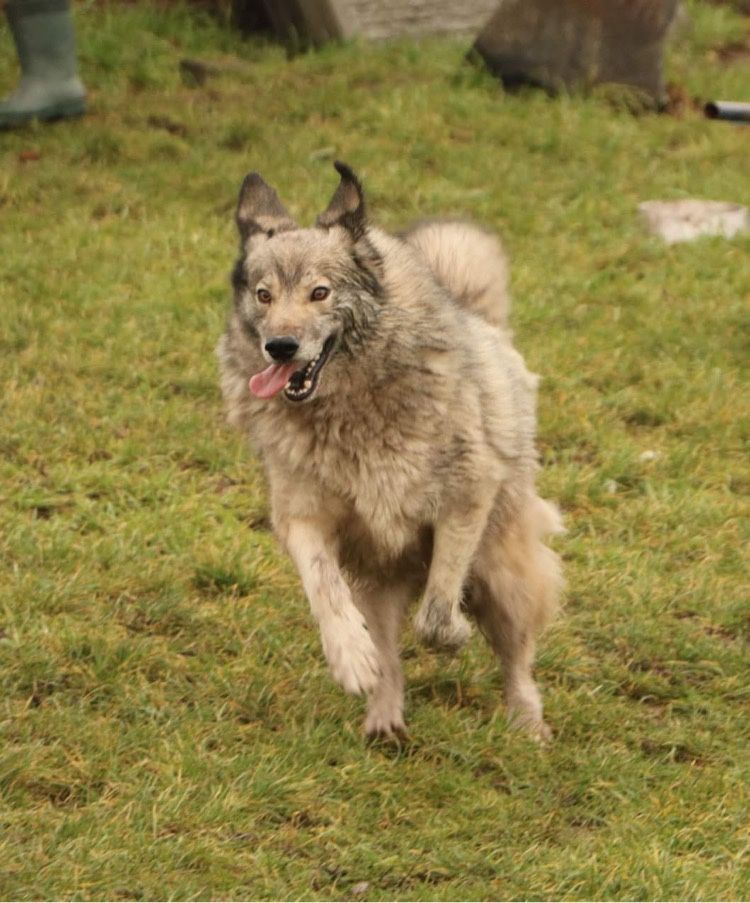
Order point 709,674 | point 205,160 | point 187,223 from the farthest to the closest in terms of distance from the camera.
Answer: point 205,160 < point 187,223 < point 709,674

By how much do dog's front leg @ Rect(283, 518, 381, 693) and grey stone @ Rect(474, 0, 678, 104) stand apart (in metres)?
7.41

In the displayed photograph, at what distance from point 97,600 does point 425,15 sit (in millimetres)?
8167

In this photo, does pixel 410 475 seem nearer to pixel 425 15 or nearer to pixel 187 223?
pixel 187 223

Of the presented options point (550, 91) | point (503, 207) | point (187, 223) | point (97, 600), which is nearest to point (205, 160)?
point (187, 223)

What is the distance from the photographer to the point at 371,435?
5.03 meters

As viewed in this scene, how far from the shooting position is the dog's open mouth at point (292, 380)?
4.91m

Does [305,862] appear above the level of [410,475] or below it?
below

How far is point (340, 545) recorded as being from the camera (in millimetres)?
5160

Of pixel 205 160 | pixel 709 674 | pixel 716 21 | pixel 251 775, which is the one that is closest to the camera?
pixel 251 775

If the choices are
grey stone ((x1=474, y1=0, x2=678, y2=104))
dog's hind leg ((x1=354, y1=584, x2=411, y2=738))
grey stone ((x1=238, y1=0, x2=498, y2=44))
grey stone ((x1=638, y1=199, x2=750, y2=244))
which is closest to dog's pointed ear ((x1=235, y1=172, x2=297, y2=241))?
dog's hind leg ((x1=354, y1=584, x2=411, y2=738))

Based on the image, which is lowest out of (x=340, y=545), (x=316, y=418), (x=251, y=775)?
(x=251, y=775)

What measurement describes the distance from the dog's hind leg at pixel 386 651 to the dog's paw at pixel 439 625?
24 cm

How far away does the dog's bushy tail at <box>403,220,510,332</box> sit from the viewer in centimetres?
583


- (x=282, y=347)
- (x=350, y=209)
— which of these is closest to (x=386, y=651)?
(x=282, y=347)
